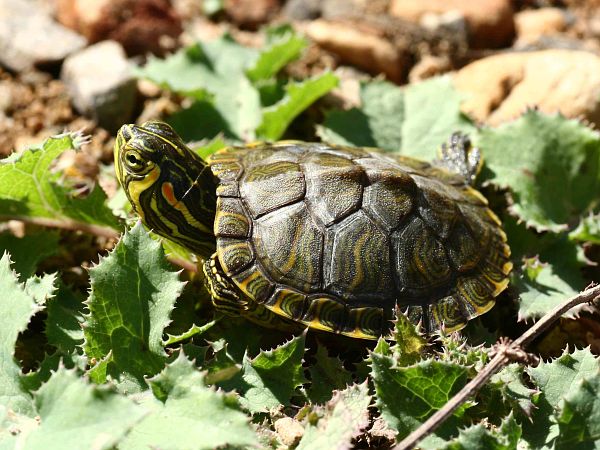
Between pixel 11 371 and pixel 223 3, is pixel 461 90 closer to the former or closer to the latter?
pixel 223 3

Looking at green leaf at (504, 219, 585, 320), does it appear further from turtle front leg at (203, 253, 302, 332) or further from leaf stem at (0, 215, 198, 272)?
leaf stem at (0, 215, 198, 272)

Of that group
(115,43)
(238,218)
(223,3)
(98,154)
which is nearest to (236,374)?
(238,218)

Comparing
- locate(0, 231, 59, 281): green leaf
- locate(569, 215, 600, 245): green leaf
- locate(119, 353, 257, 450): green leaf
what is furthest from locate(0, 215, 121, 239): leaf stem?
locate(569, 215, 600, 245): green leaf

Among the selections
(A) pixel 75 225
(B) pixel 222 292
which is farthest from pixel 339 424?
(A) pixel 75 225

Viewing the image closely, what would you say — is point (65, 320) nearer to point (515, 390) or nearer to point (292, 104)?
point (292, 104)

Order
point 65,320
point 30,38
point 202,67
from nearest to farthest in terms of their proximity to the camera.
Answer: point 65,320, point 202,67, point 30,38

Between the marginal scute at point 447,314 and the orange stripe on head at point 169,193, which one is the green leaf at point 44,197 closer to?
the orange stripe on head at point 169,193

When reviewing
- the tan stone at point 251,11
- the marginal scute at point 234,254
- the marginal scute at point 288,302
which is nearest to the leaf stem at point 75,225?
the marginal scute at point 234,254
